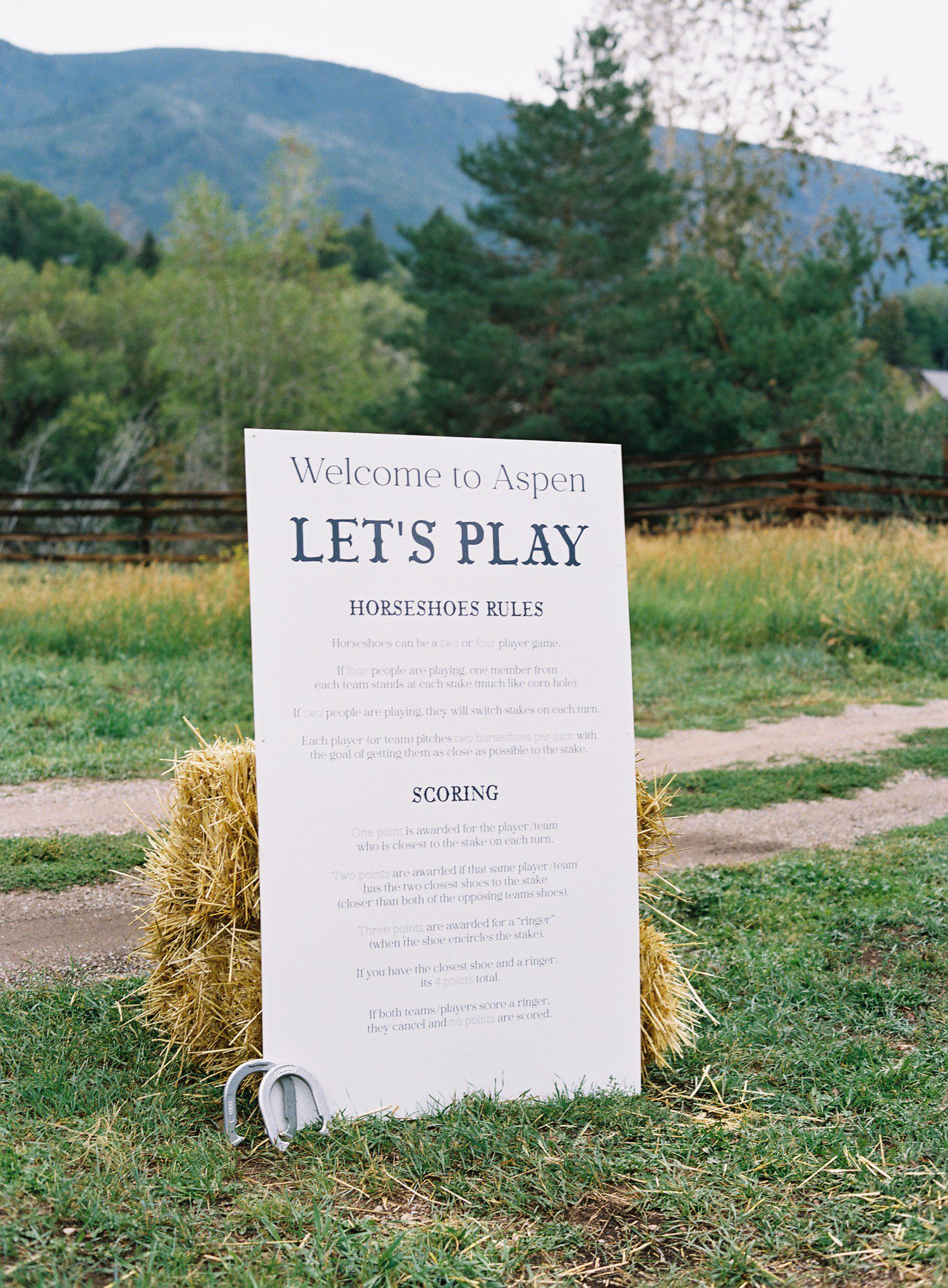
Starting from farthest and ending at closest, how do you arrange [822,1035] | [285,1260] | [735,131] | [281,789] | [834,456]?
1. [735,131]
2. [834,456]
3. [822,1035]
4. [281,789]
5. [285,1260]

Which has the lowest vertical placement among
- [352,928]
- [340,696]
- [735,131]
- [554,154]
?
[352,928]

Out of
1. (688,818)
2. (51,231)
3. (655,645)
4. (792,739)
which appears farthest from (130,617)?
(51,231)

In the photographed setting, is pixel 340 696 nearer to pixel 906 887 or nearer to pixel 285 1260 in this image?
pixel 285 1260

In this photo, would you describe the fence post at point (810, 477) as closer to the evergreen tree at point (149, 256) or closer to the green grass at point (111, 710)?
the green grass at point (111, 710)

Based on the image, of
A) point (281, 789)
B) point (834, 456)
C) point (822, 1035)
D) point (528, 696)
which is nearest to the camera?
point (281, 789)

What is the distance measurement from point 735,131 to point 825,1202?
105 ft

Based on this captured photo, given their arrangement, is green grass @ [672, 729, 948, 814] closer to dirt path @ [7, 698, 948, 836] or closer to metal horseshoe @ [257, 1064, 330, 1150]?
dirt path @ [7, 698, 948, 836]

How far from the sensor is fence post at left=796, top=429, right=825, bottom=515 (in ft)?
51.5

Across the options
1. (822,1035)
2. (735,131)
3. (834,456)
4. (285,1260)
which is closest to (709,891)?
(822,1035)

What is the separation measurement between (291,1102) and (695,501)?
63.0 ft

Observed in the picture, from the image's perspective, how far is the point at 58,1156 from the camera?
2.35 m

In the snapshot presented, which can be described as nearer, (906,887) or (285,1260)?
(285,1260)

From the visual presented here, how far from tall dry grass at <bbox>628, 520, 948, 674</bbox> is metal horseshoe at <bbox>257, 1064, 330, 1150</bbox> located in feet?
27.2

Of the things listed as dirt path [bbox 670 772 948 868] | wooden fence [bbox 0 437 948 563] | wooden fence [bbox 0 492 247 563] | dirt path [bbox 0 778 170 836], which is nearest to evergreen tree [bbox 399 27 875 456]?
wooden fence [bbox 0 437 948 563]
